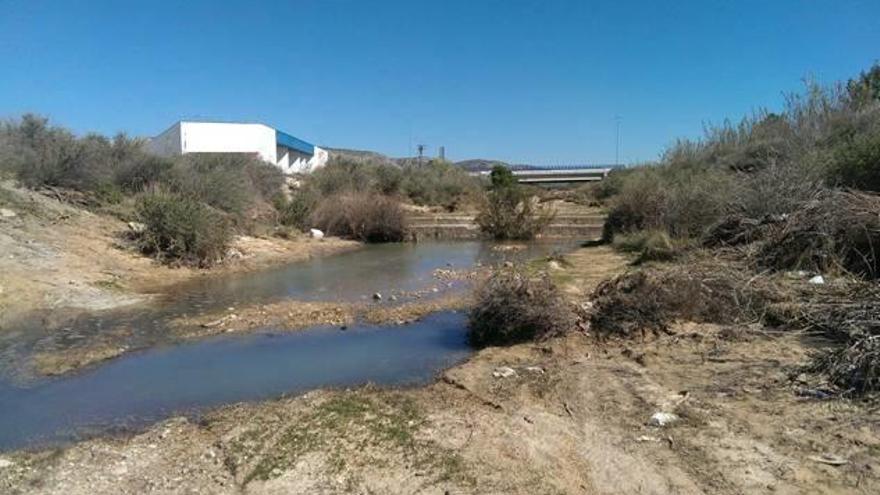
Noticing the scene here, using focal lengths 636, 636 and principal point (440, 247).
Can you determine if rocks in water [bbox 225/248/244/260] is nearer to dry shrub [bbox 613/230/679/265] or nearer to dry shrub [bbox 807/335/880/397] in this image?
dry shrub [bbox 613/230/679/265]

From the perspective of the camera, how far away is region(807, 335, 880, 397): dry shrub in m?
5.50

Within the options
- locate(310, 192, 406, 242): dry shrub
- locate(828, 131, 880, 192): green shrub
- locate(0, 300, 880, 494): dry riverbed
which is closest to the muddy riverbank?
locate(0, 300, 880, 494): dry riverbed

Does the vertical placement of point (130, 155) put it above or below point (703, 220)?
above

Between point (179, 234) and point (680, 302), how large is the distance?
523 inches

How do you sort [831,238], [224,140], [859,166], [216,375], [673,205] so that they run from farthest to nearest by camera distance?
[224,140]
[673,205]
[859,166]
[831,238]
[216,375]

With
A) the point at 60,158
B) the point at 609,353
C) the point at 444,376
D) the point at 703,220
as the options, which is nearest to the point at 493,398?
the point at 444,376

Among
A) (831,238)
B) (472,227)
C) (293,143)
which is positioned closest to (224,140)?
(293,143)

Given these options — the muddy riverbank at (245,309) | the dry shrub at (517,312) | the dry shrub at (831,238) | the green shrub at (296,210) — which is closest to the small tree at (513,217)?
the green shrub at (296,210)

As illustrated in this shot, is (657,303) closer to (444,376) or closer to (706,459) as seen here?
(444,376)

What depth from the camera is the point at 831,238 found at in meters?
9.77

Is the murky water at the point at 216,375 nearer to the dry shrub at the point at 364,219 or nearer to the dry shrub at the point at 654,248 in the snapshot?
the dry shrub at the point at 654,248

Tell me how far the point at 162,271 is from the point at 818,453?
49.3 ft

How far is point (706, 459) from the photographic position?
15.5ft

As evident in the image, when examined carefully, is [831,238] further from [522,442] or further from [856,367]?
[522,442]
